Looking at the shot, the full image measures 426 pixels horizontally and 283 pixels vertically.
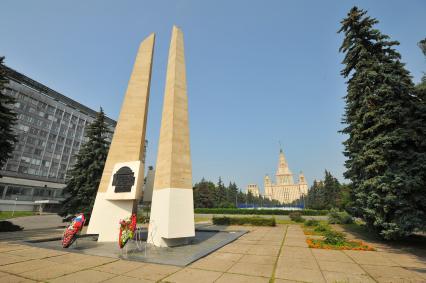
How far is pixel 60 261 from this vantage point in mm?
7980

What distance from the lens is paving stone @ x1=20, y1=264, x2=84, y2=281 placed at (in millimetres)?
6285

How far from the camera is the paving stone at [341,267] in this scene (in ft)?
23.7

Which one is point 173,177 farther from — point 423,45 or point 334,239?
point 423,45

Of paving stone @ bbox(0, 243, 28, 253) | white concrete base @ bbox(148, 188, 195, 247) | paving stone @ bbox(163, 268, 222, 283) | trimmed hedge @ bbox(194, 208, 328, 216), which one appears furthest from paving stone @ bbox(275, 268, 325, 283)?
trimmed hedge @ bbox(194, 208, 328, 216)

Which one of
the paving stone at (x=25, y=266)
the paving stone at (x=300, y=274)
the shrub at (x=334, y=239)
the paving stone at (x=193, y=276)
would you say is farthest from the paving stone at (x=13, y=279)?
the shrub at (x=334, y=239)

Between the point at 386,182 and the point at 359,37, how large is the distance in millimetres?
9961

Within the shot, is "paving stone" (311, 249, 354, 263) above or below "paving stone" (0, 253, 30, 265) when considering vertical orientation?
below

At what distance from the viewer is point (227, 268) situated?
24.1 ft

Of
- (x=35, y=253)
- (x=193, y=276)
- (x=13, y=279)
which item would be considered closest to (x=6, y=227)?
(x=35, y=253)

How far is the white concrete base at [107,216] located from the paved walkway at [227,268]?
3.07 m

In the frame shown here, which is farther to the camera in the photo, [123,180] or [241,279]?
[123,180]

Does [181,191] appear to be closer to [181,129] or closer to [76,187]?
[181,129]

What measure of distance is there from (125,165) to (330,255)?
11.6 m

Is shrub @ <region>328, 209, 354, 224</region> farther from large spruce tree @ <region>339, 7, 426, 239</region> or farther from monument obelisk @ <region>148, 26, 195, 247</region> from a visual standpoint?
monument obelisk @ <region>148, 26, 195, 247</region>
